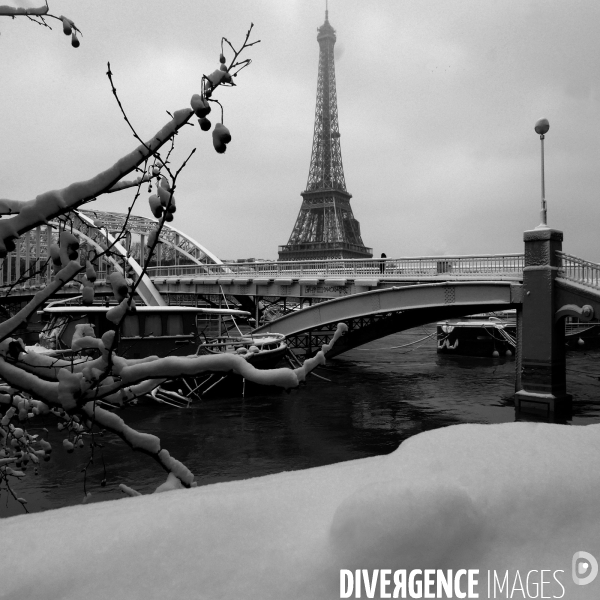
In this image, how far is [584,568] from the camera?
1822mm

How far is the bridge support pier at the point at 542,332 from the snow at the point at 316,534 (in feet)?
54.3

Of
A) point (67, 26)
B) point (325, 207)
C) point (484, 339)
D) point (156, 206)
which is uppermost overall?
point (325, 207)

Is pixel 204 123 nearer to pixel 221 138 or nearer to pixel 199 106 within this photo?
pixel 199 106

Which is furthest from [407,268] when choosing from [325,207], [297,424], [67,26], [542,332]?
[325,207]

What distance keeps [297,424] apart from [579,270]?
375 inches

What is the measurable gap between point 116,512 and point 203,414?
16928 millimetres

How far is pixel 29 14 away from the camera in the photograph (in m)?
3.12

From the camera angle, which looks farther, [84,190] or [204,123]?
[84,190]

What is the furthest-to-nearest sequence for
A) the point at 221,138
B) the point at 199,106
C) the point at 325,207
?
the point at 325,207
the point at 199,106
the point at 221,138

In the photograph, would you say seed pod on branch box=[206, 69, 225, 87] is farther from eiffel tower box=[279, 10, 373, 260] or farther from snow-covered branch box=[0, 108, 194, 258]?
eiffel tower box=[279, 10, 373, 260]

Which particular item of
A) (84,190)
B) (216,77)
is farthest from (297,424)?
(216,77)

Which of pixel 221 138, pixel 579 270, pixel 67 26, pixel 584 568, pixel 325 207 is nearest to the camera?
pixel 584 568

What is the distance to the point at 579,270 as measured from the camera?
17.1 meters

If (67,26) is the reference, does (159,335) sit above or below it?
below
